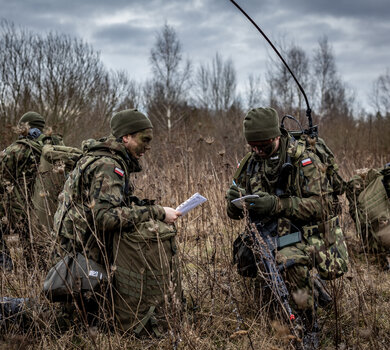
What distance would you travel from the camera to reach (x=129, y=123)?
306 centimetres

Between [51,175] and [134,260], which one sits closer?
[134,260]

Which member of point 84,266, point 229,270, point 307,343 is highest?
point 84,266

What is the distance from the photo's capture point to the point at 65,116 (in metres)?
11.7

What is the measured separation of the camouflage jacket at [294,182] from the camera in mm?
2973

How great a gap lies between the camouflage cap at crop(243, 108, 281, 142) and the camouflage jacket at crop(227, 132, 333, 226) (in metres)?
0.20

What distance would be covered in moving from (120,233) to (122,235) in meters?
0.10

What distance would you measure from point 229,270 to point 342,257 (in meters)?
0.87

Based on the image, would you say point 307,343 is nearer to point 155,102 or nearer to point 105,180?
point 105,180

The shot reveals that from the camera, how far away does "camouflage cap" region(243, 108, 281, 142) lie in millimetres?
3010

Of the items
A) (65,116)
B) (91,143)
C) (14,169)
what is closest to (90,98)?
(65,116)

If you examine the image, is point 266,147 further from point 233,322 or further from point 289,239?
point 233,322

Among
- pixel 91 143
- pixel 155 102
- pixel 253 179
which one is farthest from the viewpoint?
pixel 155 102

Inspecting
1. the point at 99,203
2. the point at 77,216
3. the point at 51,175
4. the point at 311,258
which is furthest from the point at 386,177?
the point at 51,175

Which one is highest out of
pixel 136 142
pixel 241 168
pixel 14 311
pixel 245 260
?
pixel 136 142
